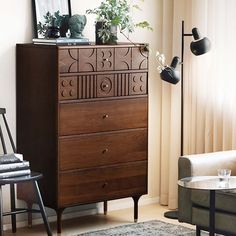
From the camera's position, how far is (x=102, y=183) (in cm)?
537

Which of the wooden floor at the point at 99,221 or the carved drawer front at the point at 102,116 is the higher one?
the carved drawer front at the point at 102,116

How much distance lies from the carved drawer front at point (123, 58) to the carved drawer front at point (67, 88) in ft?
1.36

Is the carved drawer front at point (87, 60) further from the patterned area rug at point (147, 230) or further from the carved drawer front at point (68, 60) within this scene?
the patterned area rug at point (147, 230)

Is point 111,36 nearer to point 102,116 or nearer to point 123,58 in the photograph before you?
point 123,58

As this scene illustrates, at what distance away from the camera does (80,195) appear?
5246 millimetres

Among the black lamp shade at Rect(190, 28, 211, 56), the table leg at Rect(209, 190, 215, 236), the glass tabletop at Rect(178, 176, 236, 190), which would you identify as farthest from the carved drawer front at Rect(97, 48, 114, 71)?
the table leg at Rect(209, 190, 215, 236)

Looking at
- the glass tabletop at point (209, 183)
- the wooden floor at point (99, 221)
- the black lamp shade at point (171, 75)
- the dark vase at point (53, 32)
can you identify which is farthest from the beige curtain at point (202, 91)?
the glass tabletop at point (209, 183)

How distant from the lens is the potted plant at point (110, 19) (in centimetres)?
541

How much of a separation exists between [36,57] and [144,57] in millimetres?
872

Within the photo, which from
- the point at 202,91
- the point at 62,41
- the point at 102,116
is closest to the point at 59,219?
the point at 102,116

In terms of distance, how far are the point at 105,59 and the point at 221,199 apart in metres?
1.39

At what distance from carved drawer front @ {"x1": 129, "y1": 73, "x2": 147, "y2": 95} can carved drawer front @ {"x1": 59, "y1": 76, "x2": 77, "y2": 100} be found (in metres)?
0.54

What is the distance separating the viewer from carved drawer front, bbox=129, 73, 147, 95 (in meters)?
5.50

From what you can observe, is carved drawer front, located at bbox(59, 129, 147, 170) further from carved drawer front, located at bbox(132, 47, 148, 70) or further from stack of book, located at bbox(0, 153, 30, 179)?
carved drawer front, located at bbox(132, 47, 148, 70)
